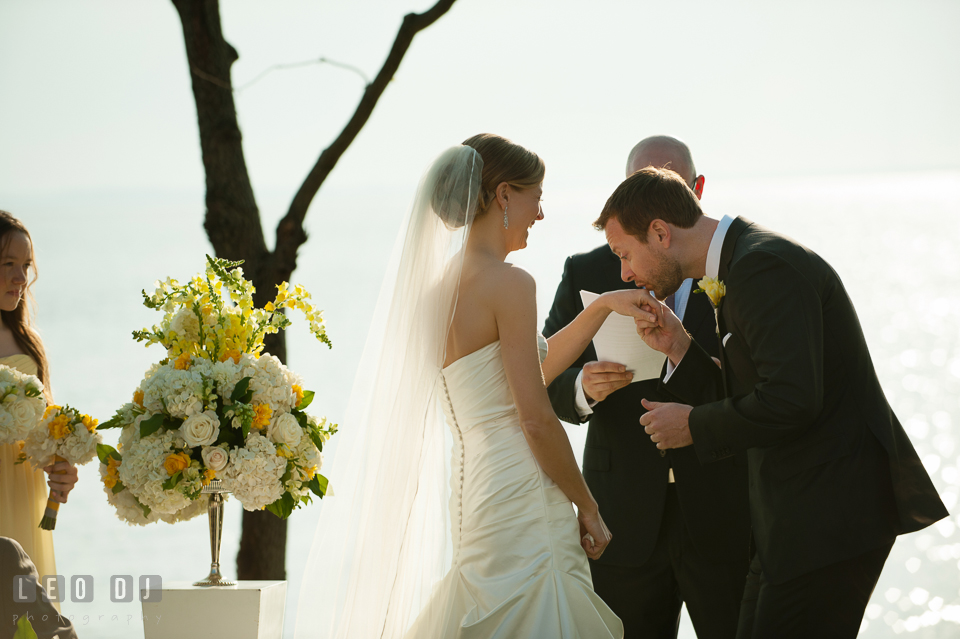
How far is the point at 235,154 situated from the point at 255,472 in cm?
200

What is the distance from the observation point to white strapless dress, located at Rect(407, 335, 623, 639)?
239 cm

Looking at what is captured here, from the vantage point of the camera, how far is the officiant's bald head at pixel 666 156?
3.52 m

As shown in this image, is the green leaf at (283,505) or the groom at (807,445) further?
the green leaf at (283,505)

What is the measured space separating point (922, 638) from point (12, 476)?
22.1 feet

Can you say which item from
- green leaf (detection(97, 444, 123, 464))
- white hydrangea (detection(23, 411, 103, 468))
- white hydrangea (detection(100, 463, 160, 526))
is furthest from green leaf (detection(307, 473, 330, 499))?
white hydrangea (detection(23, 411, 103, 468))

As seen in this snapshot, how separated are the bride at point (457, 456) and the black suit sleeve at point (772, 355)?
520 mm

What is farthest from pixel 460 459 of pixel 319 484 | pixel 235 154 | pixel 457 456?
pixel 235 154

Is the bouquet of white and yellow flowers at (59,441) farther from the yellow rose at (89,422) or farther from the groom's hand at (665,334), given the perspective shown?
the groom's hand at (665,334)

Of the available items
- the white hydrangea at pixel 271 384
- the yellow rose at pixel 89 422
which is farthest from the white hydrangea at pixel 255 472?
the yellow rose at pixel 89 422

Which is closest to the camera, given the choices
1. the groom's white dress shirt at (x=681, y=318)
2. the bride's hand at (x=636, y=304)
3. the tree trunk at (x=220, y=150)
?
the bride's hand at (x=636, y=304)

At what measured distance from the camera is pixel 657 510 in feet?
10.2

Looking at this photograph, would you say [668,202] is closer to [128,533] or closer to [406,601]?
[406,601]

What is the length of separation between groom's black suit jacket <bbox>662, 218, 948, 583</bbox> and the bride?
0.55 meters

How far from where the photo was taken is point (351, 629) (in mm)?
2582
